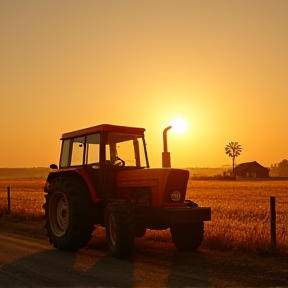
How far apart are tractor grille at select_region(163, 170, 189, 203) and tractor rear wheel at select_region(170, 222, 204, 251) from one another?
0.63 metres

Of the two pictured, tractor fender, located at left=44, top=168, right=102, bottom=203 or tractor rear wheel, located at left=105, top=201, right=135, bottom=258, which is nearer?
tractor rear wheel, located at left=105, top=201, right=135, bottom=258

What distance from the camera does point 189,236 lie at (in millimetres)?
10875

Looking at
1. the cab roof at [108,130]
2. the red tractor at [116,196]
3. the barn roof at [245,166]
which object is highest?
the barn roof at [245,166]

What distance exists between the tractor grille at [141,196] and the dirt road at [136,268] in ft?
3.21

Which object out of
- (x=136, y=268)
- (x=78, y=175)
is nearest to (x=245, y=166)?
(x=78, y=175)

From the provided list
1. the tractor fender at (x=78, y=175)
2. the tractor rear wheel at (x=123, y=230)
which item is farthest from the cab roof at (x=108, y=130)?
the tractor rear wheel at (x=123, y=230)

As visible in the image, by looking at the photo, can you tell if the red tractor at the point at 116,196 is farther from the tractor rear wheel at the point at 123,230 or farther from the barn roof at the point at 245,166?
the barn roof at the point at 245,166

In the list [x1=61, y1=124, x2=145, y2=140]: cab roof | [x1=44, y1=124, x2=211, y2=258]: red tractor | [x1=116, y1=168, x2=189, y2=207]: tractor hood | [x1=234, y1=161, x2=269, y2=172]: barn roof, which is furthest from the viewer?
[x1=234, y1=161, x2=269, y2=172]: barn roof

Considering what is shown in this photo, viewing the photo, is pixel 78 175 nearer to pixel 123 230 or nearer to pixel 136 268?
Answer: pixel 123 230

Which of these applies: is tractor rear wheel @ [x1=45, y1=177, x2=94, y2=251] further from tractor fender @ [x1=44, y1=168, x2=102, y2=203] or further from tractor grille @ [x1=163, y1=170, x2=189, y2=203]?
tractor grille @ [x1=163, y1=170, x2=189, y2=203]

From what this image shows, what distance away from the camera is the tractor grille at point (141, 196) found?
10.6 meters

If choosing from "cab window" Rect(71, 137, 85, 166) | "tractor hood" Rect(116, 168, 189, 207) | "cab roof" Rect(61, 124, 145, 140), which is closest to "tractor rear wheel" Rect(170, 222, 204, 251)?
"tractor hood" Rect(116, 168, 189, 207)

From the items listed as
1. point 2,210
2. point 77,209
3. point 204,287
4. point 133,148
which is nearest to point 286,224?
point 133,148

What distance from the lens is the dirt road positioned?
25.0 ft
